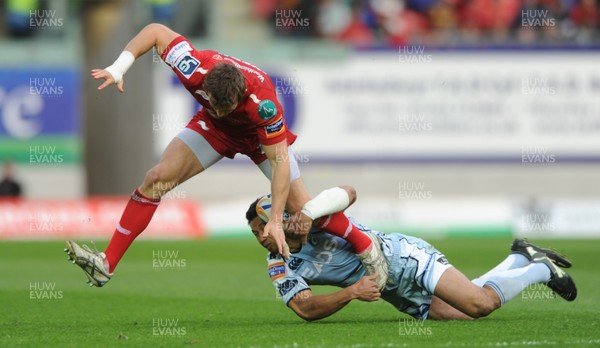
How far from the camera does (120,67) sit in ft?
28.4

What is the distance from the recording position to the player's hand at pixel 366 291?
8477 millimetres

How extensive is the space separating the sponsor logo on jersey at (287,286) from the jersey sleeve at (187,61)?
166 cm

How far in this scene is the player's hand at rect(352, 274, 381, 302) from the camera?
27.8 feet

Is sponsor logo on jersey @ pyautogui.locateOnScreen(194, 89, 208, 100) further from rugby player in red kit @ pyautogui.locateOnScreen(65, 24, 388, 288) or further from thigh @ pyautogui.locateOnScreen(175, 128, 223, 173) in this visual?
thigh @ pyautogui.locateOnScreen(175, 128, 223, 173)

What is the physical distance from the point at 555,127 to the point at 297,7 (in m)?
6.42

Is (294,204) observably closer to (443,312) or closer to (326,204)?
(326,204)

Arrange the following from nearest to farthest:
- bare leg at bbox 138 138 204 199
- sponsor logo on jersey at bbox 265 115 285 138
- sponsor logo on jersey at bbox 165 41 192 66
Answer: sponsor logo on jersey at bbox 265 115 285 138 < sponsor logo on jersey at bbox 165 41 192 66 < bare leg at bbox 138 138 204 199

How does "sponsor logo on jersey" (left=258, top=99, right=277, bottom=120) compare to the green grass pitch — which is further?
"sponsor logo on jersey" (left=258, top=99, right=277, bottom=120)

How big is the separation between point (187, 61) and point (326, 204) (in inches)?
61.6

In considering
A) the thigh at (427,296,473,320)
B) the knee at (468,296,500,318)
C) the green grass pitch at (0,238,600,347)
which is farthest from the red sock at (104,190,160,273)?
the knee at (468,296,500,318)

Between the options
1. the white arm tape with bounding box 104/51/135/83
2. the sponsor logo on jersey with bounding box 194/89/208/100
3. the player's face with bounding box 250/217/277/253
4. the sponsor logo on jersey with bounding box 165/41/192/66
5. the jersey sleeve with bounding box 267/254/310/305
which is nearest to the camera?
the player's face with bounding box 250/217/277/253

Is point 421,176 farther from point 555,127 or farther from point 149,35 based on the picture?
point 149,35

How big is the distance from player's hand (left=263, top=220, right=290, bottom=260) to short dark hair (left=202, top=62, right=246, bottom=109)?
3.00 ft

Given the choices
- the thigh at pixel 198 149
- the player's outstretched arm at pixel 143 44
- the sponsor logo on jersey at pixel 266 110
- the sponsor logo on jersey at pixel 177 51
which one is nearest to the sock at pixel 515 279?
the sponsor logo on jersey at pixel 266 110
